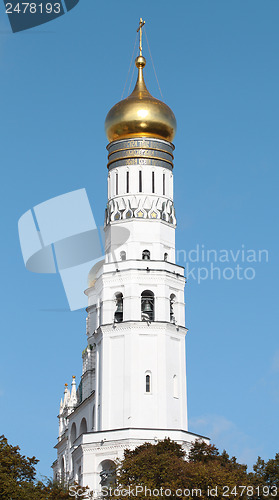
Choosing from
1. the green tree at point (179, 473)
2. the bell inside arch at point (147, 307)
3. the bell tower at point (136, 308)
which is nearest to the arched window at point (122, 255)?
A: the bell tower at point (136, 308)

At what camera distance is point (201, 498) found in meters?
41.6

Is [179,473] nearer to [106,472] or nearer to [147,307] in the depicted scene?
[106,472]

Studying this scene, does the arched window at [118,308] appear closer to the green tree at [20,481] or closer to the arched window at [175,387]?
the arched window at [175,387]

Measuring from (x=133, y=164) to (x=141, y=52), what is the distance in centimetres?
788

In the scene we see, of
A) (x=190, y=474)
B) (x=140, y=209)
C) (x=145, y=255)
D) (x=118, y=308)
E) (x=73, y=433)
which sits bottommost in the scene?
(x=190, y=474)

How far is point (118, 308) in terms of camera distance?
180ft

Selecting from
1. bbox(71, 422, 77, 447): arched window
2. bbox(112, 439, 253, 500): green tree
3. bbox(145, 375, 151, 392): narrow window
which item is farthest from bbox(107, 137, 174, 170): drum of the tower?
bbox(112, 439, 253, 500): green tree


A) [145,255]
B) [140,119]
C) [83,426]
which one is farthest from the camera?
[83,426]

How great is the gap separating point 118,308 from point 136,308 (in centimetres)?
124

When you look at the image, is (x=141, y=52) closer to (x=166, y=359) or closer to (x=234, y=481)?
A: (x=166, y=359)

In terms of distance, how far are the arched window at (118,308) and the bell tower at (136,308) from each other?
0.05 metres

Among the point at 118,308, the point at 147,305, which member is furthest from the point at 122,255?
the point at 147,305

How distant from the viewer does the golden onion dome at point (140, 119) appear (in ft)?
188

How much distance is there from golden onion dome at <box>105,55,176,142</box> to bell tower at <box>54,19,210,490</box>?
0.18ft
